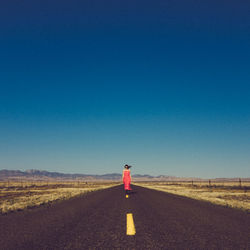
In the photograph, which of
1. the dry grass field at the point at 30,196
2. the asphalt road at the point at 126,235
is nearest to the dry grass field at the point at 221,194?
the asphalt road at the point at 126,235

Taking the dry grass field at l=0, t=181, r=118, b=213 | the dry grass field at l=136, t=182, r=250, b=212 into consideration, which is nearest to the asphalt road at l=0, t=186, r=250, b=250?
the dry grass field at l=136, t=182, r=250, b=212

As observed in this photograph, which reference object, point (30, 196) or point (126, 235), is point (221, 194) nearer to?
point (30, 196)

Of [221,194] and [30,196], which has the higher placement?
[221,194]

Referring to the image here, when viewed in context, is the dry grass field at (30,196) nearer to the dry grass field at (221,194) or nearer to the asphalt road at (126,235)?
the asphalt road at (126,235)

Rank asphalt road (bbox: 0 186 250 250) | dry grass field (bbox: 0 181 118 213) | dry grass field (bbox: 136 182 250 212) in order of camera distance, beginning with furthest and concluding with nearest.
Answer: dry grass field (bbox: 136 182 250 212), dry grass field (bbox: 0 181 118 213), asphalt road (bbox: 0 186 250 250)

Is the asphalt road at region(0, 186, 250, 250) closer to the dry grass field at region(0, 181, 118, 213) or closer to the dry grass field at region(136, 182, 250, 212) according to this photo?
the dry grass field at region(136, 182, 250, 212)

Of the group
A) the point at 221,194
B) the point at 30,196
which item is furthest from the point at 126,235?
the point at 221,194

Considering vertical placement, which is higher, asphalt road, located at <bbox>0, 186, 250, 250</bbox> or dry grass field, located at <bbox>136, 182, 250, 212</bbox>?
dry grass field, located at <bbox>136, 182, 250, 212</bbox>

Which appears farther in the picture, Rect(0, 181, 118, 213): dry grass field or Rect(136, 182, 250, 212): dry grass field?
Rect(136, 182, 250, 212): dry grass field

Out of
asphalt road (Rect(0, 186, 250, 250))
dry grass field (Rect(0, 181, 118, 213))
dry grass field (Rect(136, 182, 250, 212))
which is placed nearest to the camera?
asphalt road (Rect(0, 186, 250, 250))

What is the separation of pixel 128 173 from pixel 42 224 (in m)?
11.3

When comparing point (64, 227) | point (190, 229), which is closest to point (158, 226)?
point (190, 229)

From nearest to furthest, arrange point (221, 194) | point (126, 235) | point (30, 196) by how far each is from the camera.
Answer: point (126, 235) → point (30, 196) → point (221, 194)

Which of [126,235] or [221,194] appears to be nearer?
[126,235]
